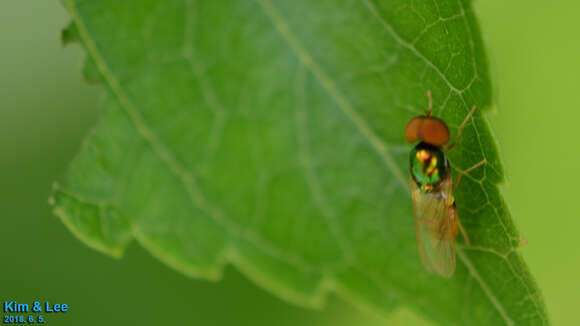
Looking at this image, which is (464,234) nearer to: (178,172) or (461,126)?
(461,126)

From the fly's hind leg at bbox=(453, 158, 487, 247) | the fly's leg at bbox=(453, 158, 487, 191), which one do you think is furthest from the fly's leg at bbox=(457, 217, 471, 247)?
the fly's leg at bbox=(453, 158, 487, 191)

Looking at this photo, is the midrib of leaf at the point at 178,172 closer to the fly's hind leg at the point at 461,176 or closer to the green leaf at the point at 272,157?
the green leaf at the point at 272,157

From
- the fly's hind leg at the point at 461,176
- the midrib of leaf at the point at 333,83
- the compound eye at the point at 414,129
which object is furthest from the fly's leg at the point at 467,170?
the midrib of leaf at the point at 333,83

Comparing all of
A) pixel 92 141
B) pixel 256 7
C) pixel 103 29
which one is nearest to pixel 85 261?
pixel 92 141

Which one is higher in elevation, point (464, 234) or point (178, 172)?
point (464, 234)

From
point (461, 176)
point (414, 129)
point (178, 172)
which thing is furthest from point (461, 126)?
point (178, 172)

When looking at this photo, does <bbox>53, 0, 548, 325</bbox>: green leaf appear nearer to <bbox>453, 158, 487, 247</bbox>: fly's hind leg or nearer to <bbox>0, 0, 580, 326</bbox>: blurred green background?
<bbox>453, 158, 487, 247</bbox>: fly's hind leg
